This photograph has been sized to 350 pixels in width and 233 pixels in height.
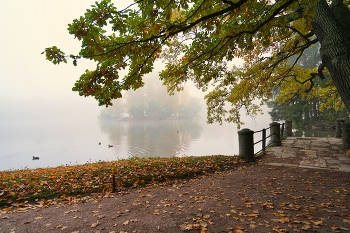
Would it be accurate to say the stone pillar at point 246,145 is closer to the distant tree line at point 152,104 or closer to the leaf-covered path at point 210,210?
the leaf-covered path at point 210,210

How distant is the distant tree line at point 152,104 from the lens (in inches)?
3740

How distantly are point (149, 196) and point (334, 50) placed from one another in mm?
5784

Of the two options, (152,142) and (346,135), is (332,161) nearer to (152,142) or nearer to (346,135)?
(346,135)

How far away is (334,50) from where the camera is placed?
4.91 meters

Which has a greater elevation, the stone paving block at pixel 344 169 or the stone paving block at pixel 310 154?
the stone paving block at pixel 310 154

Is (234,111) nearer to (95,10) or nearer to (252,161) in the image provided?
(252,161)

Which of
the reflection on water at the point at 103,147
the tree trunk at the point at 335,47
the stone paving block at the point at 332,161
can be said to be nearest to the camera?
the tree trunk at the point at 335,47

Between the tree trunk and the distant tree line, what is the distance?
89036mm

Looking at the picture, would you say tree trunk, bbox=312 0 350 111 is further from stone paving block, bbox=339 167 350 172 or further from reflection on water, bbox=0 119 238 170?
reflection on water, bbox=0 119 238 170

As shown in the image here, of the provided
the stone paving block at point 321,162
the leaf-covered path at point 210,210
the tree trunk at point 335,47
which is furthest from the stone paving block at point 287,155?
the tree trunk at point 335,47

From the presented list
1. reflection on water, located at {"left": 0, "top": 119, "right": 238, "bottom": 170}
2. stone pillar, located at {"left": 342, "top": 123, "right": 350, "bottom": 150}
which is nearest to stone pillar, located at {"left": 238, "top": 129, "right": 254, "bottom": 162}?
stone pillar, located at {"left": 342, "top": 123, "right": 350, "bottom": 150}

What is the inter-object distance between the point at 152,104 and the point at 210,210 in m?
91.1

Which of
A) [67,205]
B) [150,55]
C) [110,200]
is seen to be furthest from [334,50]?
[67,205]

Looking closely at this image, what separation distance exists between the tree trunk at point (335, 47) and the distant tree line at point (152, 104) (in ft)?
292
